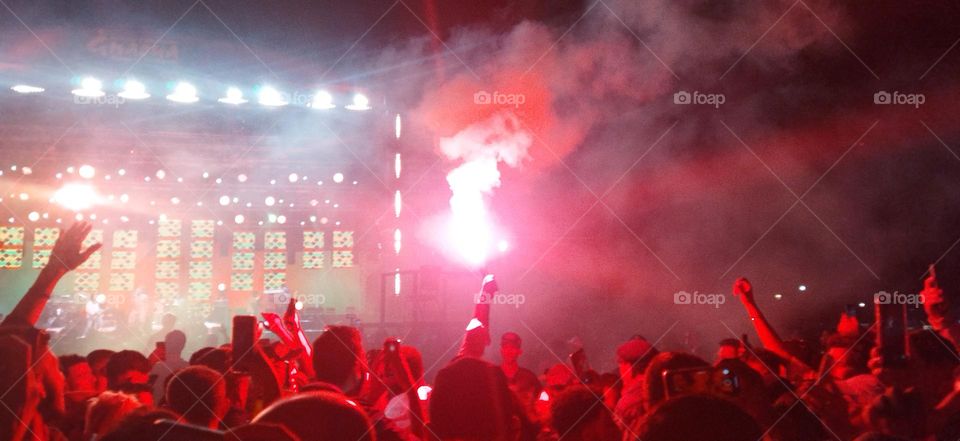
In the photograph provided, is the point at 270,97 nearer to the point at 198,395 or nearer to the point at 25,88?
the point at 25,88

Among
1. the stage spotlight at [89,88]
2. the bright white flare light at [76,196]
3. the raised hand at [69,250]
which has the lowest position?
the raised hand at [69,250]

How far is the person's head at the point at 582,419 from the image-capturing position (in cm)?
317

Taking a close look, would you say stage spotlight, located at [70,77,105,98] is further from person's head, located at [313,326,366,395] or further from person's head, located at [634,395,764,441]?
person's head, located at [634,395,764,441]

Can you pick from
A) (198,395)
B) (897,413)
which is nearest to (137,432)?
(198,395)

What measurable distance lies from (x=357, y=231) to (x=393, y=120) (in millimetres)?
5121

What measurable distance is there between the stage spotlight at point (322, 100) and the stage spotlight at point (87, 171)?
19.6 ft

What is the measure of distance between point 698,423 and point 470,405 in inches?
57.1

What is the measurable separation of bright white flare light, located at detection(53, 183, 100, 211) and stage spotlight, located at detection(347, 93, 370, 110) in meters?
7.26

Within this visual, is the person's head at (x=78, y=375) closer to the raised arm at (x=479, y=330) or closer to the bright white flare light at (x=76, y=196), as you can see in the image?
the raised arm at (x=479, y=330)

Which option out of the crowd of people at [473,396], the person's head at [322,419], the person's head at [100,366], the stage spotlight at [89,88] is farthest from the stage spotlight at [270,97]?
the person's head at [322,419]

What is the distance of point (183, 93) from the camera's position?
1567cm

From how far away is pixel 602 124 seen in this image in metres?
13.0

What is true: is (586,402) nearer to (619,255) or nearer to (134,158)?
(619,255)

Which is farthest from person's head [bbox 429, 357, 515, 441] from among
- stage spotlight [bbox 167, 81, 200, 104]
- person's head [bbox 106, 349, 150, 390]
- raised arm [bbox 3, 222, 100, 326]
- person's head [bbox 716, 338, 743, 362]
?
stage spotlight [bbox 167, 81, 200, 104]
